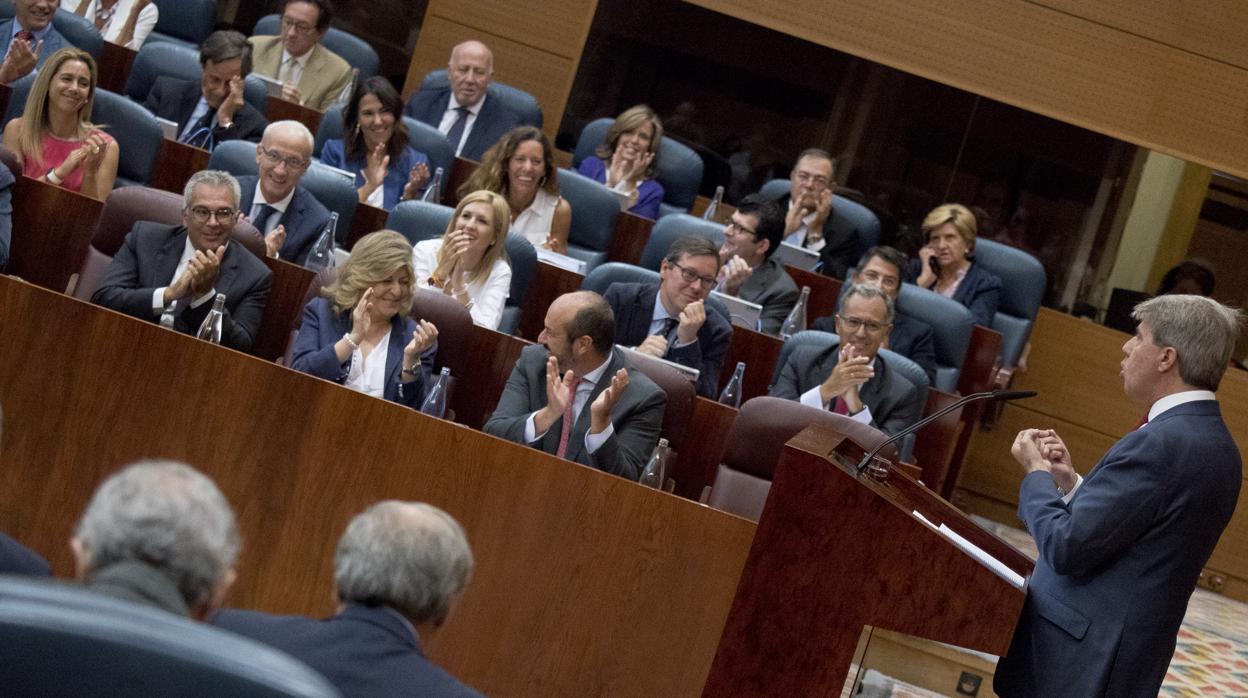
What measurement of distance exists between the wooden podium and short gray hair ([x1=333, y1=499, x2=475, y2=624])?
41.7 inches

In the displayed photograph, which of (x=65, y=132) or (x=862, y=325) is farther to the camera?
(x=65, y=132)

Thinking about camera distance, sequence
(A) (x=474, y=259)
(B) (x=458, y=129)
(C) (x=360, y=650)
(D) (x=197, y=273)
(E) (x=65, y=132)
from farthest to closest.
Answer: (B) (x=458, y=129) → (E) (x=65, y=132) → (A) (x=474, y=259) → (D) (x=197, y=273) → (C) (x=360, y=650)

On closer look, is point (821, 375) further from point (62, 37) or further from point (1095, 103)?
point (62, 37)

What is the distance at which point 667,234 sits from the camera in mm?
5840

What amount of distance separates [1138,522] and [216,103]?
433cm

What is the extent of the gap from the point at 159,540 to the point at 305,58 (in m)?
5.74

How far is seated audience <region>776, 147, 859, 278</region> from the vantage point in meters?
6.52

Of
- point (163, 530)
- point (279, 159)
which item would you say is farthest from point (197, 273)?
point (163, 530)

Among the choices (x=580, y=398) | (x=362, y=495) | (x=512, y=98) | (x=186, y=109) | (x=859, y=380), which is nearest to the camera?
(x=362, y=495)

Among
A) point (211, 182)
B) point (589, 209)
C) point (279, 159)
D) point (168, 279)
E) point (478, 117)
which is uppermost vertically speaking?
point (478, 117)

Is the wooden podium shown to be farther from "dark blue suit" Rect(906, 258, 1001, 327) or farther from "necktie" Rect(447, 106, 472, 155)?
"necktie" Rect(447, 106, 472, 155)

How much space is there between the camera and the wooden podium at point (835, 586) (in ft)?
8.80

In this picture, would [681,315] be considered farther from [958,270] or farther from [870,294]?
[958,270]

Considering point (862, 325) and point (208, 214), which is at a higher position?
point (862, 325)
